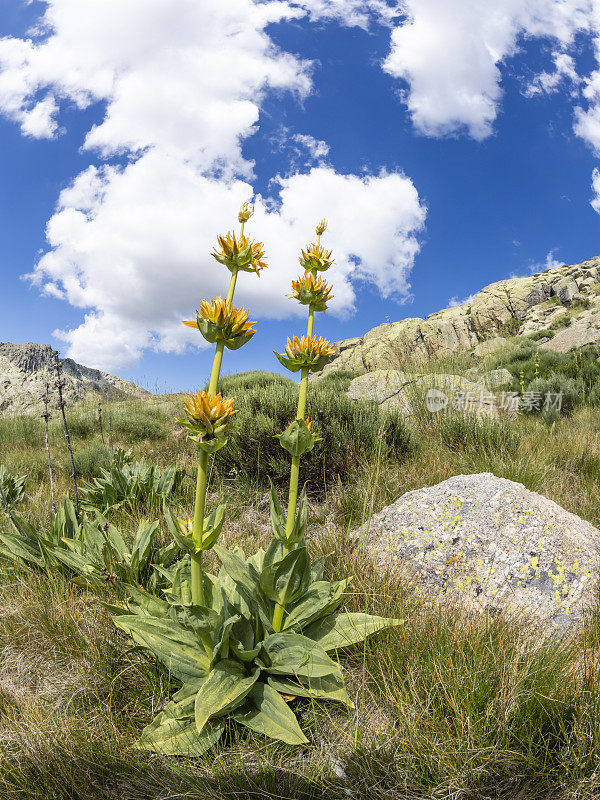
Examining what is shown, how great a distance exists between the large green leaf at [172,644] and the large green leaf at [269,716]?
230 millimetres

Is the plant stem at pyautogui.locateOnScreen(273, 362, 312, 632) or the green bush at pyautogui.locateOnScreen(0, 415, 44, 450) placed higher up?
the green bush at pyautogui.locateOnScreen(0, 415, 44, 450)

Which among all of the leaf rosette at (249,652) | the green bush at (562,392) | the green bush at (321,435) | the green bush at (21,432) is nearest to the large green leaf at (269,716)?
the leaf rosette at (249,652)

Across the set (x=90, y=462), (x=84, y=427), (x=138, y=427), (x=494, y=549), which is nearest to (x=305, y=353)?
(x=494, y=549)

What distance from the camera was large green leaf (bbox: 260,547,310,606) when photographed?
1.85 metres

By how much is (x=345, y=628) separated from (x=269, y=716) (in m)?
0.49

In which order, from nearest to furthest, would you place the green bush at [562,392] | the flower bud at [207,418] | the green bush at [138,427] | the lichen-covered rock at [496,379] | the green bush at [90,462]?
the flower bud at [207,418] < the green bush at [90,462] < the green bush at [562,392] < the green bush at [138,427] < the lichen-covered rock at [496,379]

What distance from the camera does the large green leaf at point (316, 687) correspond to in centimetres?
183

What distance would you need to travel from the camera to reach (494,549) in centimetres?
288

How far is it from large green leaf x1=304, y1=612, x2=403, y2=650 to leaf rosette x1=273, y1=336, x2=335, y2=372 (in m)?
1.20

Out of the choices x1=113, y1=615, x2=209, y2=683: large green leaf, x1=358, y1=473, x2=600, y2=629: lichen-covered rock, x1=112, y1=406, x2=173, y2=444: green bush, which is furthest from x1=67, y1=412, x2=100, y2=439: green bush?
x1=113, y1=615, x2=209, y2=683: large green leaf

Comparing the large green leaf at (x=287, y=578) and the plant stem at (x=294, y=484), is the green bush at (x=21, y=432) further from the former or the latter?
the plant stem at (x=294, y=484)

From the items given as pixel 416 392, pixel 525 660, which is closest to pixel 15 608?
pixel 525 660

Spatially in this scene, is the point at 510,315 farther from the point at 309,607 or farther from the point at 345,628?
the point at 309,607

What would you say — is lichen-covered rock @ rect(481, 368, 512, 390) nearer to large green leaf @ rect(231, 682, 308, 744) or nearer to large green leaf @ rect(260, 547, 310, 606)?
large green leaf @ rect(260, 547, 310, 606)
